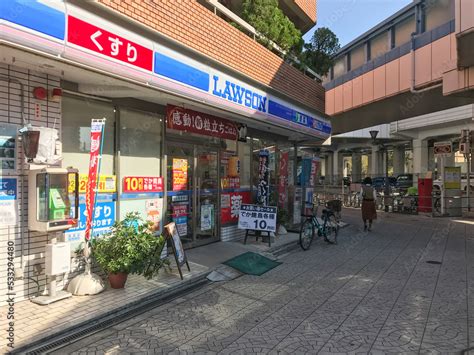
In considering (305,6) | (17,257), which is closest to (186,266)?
(17,257)

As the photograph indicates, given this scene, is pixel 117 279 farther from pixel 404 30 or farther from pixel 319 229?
pixel 404 30

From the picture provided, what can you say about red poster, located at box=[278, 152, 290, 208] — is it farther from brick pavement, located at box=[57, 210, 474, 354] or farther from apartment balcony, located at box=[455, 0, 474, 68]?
apartment balcony, located at box=[455, 0, 474, 68]

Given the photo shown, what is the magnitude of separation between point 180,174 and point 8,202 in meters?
4.13

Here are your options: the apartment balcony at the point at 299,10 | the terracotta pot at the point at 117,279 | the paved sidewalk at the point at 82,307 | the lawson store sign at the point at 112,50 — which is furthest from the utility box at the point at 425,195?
the terracotta pot at the point at 117,279

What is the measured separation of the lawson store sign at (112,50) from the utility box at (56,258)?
2.47 meters

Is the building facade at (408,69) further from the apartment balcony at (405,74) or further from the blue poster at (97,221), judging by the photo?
the blue poster at (97,221)

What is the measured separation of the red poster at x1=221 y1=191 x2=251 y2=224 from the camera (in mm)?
10594

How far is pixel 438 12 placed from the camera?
13.8 meters

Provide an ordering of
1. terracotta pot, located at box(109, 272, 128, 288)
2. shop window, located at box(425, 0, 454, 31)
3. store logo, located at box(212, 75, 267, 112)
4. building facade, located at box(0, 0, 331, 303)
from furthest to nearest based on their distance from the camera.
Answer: shop window, located at box(425, 0, 454, 31) < store logo, located at box(212, 75, 267, 112) < terracotta pot, located at box(109, 272, 128, 288) < building facade, located at box(0, 0, 331, 303)

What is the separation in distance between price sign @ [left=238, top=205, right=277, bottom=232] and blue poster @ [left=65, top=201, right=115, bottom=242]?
153 inches

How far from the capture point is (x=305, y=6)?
14836 millimetres

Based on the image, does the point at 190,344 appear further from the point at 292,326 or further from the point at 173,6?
the point at 173,6

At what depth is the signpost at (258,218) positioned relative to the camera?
1011 cm

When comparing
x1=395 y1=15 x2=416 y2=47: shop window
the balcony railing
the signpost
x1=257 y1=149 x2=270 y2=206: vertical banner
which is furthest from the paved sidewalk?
x1=395 y1=15 x2=416 y2=47: shop window
